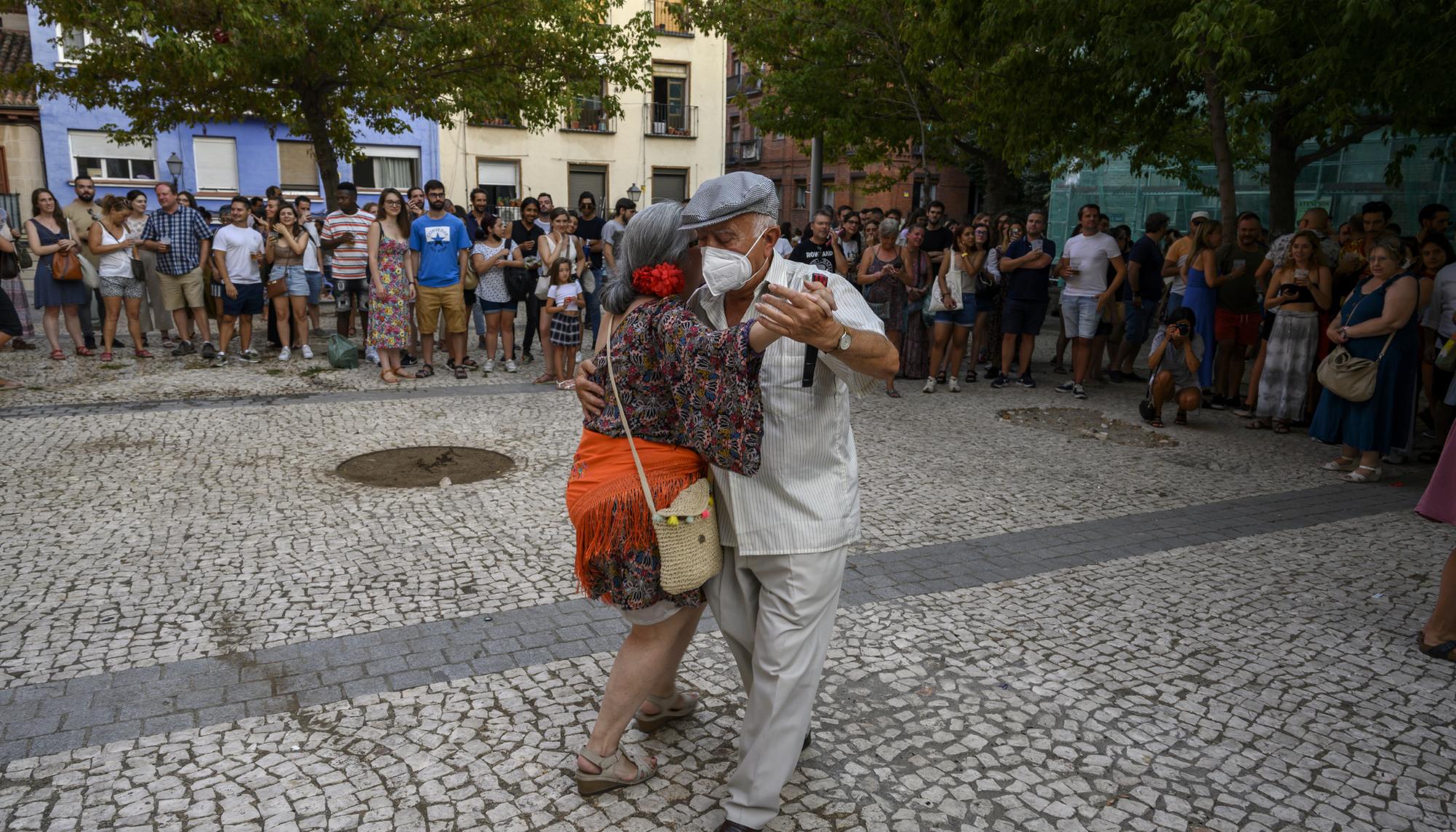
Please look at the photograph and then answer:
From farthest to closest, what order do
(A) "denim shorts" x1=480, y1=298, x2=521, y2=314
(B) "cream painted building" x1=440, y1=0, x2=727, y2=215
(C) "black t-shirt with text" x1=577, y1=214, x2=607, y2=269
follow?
(B) "cream painted building" x1=440, y1=0, x2=727, y2=215
(C) "black t-shirt with text" x1=577, y1=214, x2=607, y2=269
(A) "denim shorts" x1=480, y1=298, x2=521, y2=314

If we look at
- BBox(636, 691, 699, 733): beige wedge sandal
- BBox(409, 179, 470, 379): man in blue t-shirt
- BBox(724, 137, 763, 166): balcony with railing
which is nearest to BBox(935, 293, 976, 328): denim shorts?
BBox(409, 179, 470, 379): man in blue t-shirt

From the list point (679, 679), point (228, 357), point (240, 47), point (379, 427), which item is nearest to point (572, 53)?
point (240, 47)

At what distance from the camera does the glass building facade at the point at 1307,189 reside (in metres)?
16.5

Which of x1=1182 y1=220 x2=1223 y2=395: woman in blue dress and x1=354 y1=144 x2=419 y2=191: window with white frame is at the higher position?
x1=354 y1=144 x2=419 y2=191: window with white frame

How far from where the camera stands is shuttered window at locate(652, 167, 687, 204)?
124 ft

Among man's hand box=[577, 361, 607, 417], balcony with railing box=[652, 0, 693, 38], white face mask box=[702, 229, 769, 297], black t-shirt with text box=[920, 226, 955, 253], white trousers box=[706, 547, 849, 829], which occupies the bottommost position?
white trousers box=[706, 547, 849, 829]

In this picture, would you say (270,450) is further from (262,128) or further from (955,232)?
(262,128)

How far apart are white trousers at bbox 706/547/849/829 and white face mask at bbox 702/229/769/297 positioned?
736mm

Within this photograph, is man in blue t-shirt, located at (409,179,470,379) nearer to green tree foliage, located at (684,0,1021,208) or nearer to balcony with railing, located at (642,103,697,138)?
green tree foliage, located at (684,0,1021,208)

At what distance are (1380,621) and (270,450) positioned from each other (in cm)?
682

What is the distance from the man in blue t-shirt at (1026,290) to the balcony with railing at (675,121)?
2866cm

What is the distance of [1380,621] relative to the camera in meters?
4.45

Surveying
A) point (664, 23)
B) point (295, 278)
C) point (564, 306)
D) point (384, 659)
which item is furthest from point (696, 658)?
point (664, 23)

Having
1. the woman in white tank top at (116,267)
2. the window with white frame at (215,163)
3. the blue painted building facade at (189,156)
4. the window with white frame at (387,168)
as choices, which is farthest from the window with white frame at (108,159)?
the woman in white tank top at (116,267)
